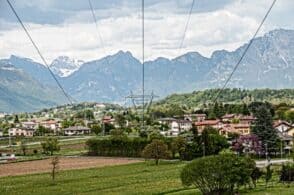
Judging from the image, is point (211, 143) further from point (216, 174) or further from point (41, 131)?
point (41, 131)

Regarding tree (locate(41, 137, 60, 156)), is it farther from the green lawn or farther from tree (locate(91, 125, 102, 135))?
tree (locate(91, 125, 102, 135))

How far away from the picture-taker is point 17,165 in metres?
78.5

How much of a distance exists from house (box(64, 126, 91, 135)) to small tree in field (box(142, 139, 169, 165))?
68618 mm

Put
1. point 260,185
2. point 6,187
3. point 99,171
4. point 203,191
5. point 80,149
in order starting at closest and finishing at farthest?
point 203,191
point 260,185
point 6,187
point 99,171
point 80,149

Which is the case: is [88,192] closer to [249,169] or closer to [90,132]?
[249,169]

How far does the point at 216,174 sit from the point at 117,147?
53.7 meters

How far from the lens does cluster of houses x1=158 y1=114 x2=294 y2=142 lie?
4095 inches

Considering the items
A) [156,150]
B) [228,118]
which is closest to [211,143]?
[156,150]

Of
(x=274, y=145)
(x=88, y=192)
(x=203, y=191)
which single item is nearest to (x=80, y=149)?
(x=274, y=145)

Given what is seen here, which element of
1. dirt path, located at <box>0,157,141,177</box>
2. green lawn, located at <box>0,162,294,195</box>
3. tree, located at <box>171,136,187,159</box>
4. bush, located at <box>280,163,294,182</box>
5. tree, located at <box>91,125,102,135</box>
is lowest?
dirt path, located at <box>0,157,141,177</box>

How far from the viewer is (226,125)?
119m

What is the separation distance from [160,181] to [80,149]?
174 feet

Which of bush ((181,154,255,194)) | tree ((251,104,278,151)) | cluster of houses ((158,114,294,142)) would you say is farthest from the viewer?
cluster of houses ((158,114,294,142))

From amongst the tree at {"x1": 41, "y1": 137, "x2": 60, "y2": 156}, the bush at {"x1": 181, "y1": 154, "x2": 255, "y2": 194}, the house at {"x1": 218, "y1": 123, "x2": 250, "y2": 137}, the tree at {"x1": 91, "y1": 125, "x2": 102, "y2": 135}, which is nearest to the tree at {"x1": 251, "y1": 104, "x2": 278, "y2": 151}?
the house at {"x1": 218, "y1": 123, "x2": 250, "y2": 137}
